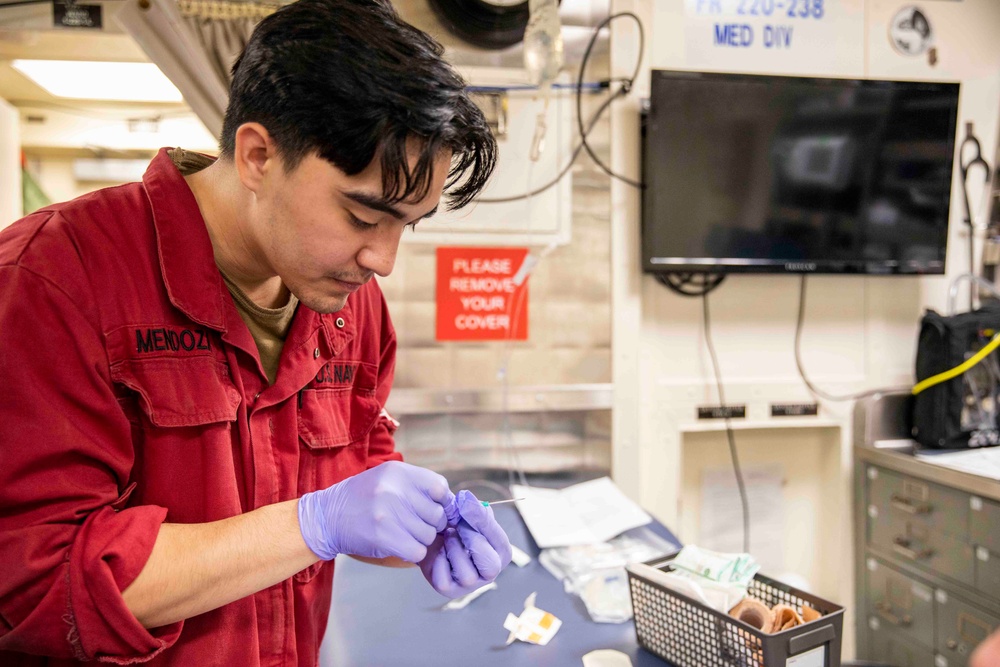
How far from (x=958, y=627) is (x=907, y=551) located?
0.24 meters

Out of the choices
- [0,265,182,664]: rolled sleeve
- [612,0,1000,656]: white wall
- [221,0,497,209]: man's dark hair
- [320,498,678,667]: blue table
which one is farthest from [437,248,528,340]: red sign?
[0,265,182,664]: rolled sleeve

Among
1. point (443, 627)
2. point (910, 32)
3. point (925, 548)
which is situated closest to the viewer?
point (443, 627)

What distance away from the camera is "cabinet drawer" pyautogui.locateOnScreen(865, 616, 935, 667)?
193 centimetres

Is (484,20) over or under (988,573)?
over

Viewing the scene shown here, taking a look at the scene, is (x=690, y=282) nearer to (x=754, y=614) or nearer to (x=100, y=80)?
(x=754, y=614)

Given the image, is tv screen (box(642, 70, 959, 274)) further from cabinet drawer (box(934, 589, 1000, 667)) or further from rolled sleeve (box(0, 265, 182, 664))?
rolled sleeve (box(0, 265, 182, 664))

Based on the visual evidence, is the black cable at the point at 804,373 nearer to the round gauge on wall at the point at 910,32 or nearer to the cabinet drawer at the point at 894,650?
the cabinet drawer at the point at 894,650

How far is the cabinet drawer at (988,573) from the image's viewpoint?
1.70m

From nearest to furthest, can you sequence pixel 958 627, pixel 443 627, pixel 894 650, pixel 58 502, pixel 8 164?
1. pixel 58 502
2. pixel 443 627
3. pixel 958 627
4. pixel 894 650
5. pixel 8 164

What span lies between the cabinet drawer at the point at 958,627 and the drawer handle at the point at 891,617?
0.34 feet

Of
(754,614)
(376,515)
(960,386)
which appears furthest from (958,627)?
(376,515)

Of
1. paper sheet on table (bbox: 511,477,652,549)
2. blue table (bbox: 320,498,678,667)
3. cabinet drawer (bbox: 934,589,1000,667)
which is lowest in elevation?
cabinet drawer (bbox: 934,589,1000,667)

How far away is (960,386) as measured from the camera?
1.99 metres

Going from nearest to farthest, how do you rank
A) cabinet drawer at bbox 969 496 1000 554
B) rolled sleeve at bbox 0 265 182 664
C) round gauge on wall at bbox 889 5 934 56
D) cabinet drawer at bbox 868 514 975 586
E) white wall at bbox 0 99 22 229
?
1. rolled sleeve at bbox 0 265 182 664
2. cabinet drawer at bbox 969 496 1000 554
3. cabinet drawer at bbox 868 514 975 586
4. round gauge on wall at bbox 889 5 934 56
5. white wall at bbox 0 99 22 229
